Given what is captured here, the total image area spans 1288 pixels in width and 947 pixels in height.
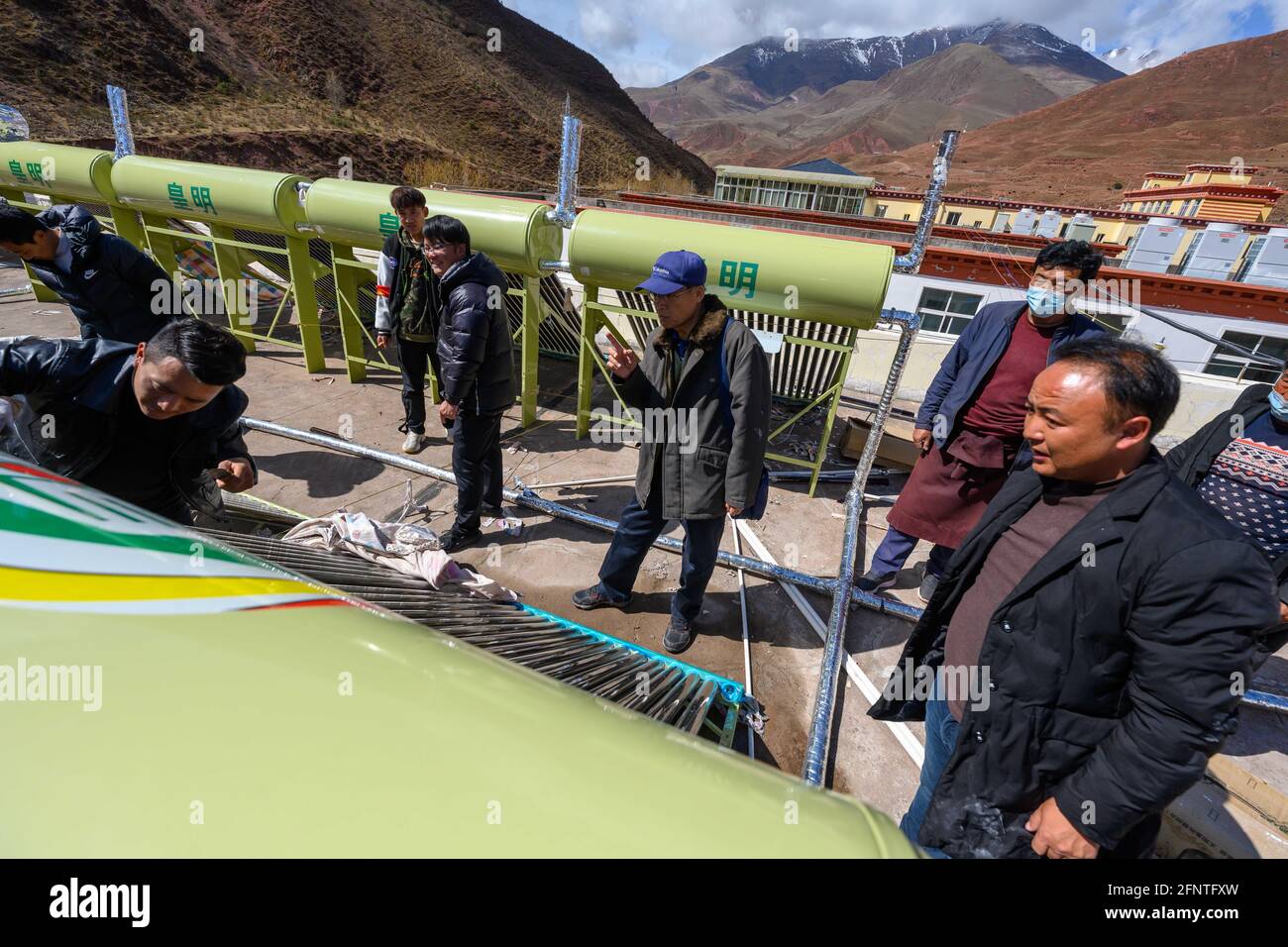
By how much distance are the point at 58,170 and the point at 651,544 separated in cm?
880

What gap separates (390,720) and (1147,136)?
115041mm

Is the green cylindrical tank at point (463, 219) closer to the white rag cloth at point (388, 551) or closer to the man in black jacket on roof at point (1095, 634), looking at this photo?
the white rag cloth at point (388, 551)

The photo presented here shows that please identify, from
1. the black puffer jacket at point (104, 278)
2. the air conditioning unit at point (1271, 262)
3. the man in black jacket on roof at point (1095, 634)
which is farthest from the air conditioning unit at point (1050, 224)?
the black puffer jacket at point (104, 278)

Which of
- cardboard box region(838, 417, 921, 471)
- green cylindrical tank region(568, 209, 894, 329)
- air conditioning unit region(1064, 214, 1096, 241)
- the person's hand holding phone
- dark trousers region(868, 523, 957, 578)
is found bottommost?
dark trousers region(868, 523, 957, 578)

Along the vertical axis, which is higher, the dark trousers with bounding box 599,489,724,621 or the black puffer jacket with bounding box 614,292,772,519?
the black puffer jacket with bounding box 614,292,772,519

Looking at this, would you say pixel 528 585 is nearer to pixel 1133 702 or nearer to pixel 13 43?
pixel 1133 702

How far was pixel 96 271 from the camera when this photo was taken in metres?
3.45

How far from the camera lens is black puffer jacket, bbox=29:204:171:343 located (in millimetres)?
3439

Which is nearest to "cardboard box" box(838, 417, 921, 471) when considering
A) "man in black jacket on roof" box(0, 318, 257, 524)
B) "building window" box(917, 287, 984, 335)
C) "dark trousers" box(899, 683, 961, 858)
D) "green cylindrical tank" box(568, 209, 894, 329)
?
"green cylindrical tank" box(568, 209, 894, 329)

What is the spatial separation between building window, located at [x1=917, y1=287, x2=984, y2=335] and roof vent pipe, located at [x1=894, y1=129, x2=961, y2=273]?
1405 centimetres

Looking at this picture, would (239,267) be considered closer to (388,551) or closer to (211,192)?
(211,192)

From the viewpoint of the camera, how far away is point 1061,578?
152cm

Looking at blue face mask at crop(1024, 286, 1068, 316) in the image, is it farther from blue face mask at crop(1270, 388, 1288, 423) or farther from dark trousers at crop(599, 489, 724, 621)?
dark trousers at crop(599, 489, 724, 621)
